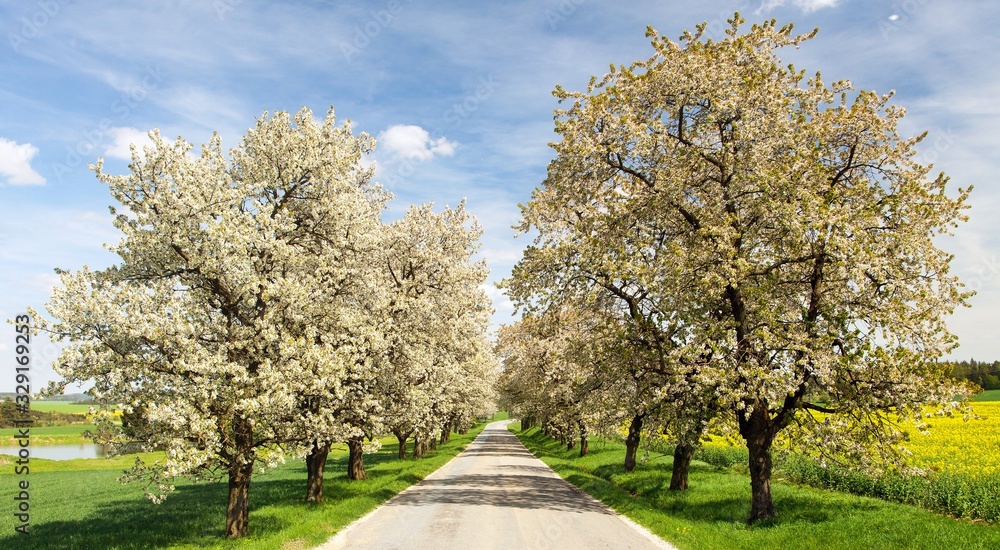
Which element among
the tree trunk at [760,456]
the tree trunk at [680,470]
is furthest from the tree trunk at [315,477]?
the tree trunk at [760,456]

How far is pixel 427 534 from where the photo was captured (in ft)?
49.6

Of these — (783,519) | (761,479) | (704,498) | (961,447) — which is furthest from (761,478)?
(961,447)

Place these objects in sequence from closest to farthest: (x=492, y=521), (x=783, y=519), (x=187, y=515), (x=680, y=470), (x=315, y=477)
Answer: (x=783, y=519) → (x=492, y=521) → (x=187, y=515) → (x=315, y=477) → (x=680, y=470)

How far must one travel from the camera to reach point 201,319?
14.6 m

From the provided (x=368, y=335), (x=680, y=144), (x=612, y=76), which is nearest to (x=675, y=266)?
(x=680, y=144)

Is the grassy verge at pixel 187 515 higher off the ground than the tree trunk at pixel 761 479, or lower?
lower

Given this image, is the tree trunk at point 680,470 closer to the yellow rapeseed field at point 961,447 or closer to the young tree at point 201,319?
the yellow rapeseed field at point 961,447

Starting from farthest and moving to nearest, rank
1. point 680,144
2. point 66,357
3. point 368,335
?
point 680,144, point 368,335, point 66,357

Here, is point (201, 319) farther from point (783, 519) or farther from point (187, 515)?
point (783, 519)

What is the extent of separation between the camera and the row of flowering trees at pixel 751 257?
594 inches

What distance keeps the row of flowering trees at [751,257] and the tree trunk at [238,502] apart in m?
10.3

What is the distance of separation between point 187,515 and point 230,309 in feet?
36.4

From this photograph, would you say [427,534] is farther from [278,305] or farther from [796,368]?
[796,368]

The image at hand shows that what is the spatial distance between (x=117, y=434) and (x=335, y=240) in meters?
7.47
